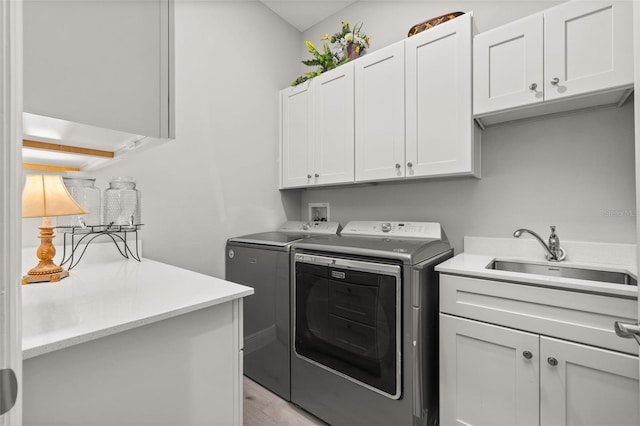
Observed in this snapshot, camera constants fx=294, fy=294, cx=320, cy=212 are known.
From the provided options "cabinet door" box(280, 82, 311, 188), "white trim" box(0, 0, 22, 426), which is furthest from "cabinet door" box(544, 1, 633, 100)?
"white trim" box(0, 0, 22, 426)

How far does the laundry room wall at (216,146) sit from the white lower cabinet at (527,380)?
5.59 ft

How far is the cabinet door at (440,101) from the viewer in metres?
1.71

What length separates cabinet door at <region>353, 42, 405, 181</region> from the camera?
1979mm

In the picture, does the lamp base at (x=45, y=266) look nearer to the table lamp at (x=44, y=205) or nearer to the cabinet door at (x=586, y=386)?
the table lamp at (x=44, y=205)

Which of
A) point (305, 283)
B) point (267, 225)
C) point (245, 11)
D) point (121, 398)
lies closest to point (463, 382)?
point (305, 283)

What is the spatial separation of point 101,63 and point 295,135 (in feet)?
6.46

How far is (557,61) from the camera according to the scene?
4.71 ft

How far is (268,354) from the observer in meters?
2.02

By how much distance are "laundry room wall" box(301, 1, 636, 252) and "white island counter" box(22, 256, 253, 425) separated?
1.66 m

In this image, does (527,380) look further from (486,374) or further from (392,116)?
(392,116)

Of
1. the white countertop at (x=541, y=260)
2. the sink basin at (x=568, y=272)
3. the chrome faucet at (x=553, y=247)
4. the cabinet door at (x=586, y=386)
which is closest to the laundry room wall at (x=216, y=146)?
the white countertop at (x=541, y=260)

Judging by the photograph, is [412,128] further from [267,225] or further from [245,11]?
[245,11]

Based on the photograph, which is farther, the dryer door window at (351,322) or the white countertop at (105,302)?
the dryer door window at (351,322)

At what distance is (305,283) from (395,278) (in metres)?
0.59
